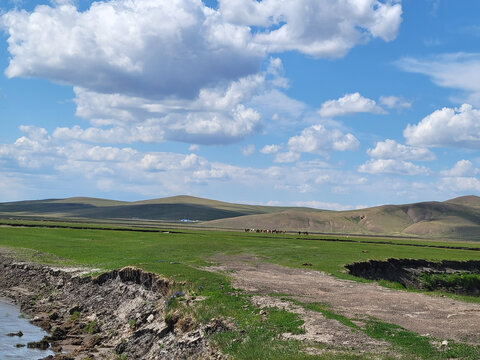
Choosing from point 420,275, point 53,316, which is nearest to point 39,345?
point 53,316

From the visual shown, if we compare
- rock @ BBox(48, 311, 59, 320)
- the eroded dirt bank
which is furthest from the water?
rock @ BBox(48, 311, 59, 320)

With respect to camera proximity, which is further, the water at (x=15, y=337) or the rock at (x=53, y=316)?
the rock at (x=53, y=316)

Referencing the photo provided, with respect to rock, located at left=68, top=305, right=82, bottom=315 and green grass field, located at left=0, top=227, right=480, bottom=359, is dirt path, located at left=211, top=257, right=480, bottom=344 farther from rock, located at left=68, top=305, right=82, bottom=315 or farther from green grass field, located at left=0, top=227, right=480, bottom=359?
rock, located at left=68, top=305, right=82, bottom=315

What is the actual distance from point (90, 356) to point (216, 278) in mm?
11913

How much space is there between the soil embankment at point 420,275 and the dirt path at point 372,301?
16.5 meters

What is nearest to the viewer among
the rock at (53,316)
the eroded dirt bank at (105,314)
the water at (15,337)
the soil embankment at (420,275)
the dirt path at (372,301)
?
the dirt path at (372,301)

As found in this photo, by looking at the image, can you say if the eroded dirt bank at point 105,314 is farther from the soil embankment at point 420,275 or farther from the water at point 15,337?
the soil embankment at point 420,275

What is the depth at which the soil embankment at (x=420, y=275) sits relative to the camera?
63.9 metres

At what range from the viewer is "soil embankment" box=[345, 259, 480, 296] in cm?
6394

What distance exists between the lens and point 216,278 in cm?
4019

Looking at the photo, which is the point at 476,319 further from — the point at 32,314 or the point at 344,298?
the point at 32,314

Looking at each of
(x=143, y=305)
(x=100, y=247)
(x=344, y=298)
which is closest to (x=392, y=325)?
(x=344, y=298)

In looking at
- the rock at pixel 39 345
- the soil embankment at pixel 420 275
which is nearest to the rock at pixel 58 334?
the rock at pixel 39 345

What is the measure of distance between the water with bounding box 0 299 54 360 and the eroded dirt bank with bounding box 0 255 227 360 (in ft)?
3.21
